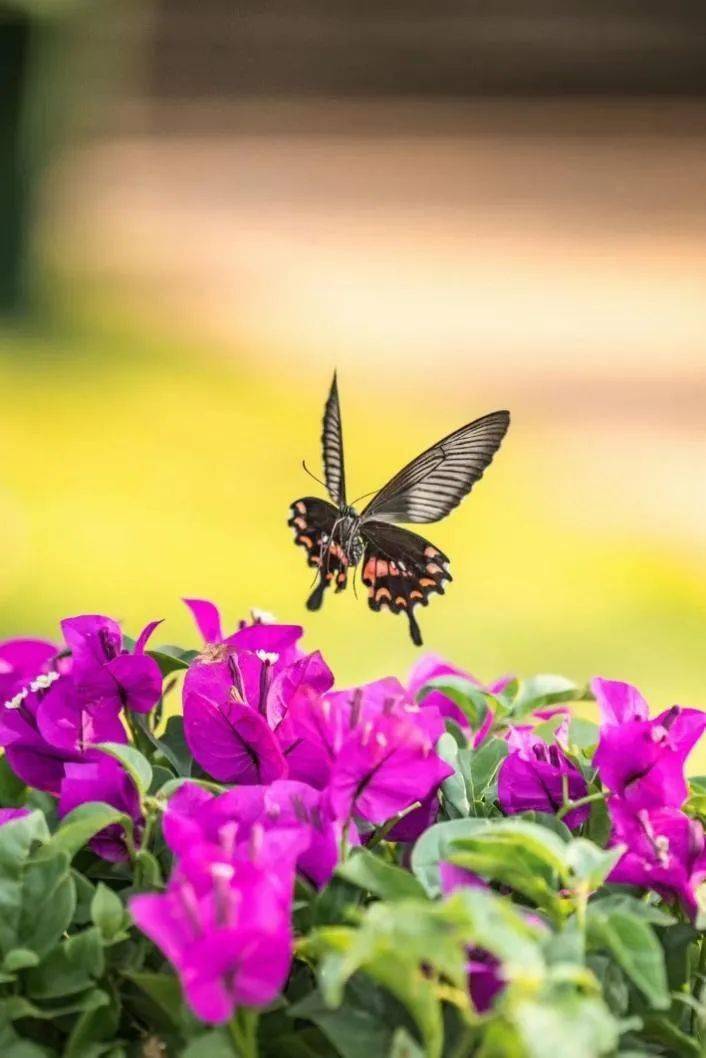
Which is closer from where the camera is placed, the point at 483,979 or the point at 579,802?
the point at 483,979

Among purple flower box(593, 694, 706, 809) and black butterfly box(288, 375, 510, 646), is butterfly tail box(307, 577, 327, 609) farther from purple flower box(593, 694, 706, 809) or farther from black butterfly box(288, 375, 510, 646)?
purple flower box(593, 694, 706, 809)

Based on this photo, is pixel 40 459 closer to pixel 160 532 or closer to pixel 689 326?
pixel 160 532

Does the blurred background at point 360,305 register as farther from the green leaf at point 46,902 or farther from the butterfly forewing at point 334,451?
the green leaf at point 46,902

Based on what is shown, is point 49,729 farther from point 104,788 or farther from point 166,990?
point 166,990

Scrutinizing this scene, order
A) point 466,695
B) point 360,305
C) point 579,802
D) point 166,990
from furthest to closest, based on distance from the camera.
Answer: point 360,305 → point 466,695 → point 579,802 → point 166,990

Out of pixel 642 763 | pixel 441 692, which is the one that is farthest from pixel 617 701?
pixel 441 692

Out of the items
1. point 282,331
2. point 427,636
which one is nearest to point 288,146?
point 282,331

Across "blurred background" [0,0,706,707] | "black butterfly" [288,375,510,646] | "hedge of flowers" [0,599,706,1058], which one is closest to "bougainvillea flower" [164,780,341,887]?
"hedge of flowers" [0,599,706,1058]
